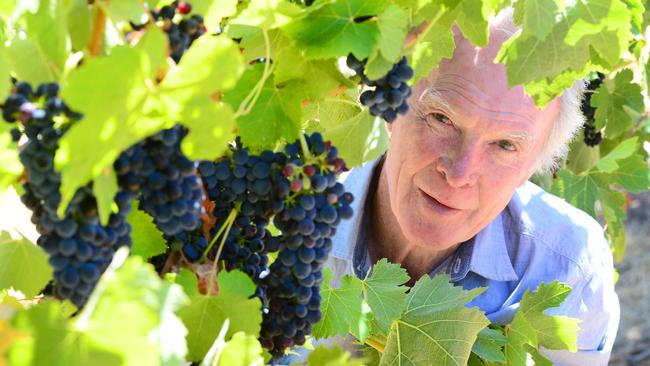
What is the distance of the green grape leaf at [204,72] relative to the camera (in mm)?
763

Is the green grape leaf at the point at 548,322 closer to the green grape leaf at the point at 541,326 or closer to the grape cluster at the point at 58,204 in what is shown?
the green grape leaf at the point at 541,326

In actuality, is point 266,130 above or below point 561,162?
above

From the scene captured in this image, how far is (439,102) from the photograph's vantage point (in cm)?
204

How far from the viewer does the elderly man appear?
6.64ft

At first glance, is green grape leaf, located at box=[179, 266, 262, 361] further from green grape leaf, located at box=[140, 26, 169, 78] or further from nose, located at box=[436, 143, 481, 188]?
nose, located at box=[436, 143, 481, 188]

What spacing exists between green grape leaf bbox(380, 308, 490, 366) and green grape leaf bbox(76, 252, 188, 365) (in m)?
0.76

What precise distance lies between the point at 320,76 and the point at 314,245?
22cm

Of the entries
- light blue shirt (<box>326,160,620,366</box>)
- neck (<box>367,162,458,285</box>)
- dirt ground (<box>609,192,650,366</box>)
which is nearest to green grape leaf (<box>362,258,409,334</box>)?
light blue shirt (<box>326,160,620,366</box>)

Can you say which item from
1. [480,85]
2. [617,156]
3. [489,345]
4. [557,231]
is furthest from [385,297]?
[617,156]

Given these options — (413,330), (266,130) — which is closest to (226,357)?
(266,130)

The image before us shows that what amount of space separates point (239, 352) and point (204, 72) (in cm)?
30

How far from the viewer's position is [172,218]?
855mm

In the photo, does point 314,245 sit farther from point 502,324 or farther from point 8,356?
point 502,324

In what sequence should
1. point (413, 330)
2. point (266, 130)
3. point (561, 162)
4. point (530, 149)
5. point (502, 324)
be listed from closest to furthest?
point (266, 130) → point (413, 330) → point (502, 324) → point (530, 149) → point (561, 162)
